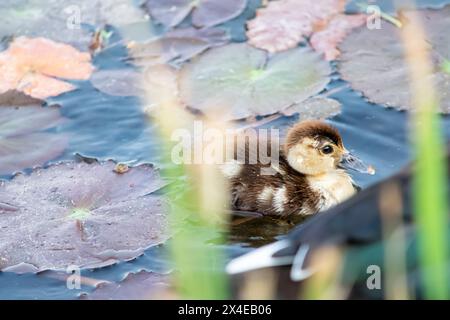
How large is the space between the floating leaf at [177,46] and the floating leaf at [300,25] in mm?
224

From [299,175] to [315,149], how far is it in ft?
0.48

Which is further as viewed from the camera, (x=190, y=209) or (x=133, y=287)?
(x=190, y=209)

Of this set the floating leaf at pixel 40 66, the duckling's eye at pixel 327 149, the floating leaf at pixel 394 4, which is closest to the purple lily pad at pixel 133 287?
the duckling's eye at pixel 327 149

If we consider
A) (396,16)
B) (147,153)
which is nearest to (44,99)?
(147,153)

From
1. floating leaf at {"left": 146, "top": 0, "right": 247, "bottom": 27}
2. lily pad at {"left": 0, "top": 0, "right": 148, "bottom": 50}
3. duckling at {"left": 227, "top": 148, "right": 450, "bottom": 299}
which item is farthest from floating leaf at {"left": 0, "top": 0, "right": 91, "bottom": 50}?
duckling at {"left": 227, "top": 148, "right": 450, "bottom": 299}

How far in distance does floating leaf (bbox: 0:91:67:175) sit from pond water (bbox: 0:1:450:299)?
72mm

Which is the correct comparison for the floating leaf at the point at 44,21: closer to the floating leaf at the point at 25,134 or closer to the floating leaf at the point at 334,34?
the floating leaf at the point at 25,134

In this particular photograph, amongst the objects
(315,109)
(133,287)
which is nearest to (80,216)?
(133,287)

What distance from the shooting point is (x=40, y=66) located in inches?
225

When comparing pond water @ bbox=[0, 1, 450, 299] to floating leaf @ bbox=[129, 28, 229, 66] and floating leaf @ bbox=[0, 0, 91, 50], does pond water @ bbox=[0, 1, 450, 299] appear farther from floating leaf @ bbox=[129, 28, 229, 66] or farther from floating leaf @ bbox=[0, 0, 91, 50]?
floating leaf @ bbox=[0, 0, 91, 50]

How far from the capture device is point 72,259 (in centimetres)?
409

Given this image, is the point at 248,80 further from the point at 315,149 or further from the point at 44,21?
the point at 44,21

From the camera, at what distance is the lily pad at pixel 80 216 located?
13.6ft
